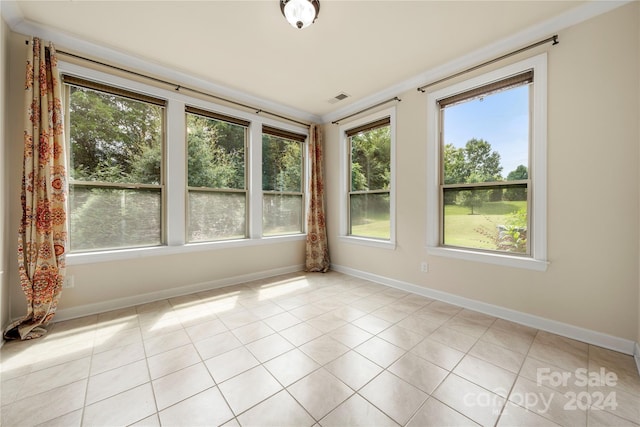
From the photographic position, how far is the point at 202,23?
2248 mm

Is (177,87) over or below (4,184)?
over

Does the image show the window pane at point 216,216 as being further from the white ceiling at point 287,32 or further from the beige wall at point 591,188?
the beige wall at point 591,188

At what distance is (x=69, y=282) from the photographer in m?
2.53

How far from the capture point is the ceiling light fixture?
76.9 inches

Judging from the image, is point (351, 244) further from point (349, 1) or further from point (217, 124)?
point (349, 1)

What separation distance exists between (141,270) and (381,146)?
3.44m

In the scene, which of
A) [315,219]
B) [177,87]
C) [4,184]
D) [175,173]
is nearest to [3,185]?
[4,184]

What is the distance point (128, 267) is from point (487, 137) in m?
4.15

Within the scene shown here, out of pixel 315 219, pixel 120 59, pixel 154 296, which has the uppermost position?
pixel 120 59

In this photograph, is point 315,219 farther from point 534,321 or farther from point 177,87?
point 534,321

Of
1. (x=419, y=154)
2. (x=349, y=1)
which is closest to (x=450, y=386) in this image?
(x=419, y=154)

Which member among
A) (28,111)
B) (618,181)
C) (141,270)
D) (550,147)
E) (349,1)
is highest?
(349,1)

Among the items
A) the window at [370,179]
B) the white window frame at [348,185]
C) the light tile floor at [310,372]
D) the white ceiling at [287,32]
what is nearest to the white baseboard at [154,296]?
the light tile floor at [310,372]

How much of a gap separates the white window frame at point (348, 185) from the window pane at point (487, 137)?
653mm
